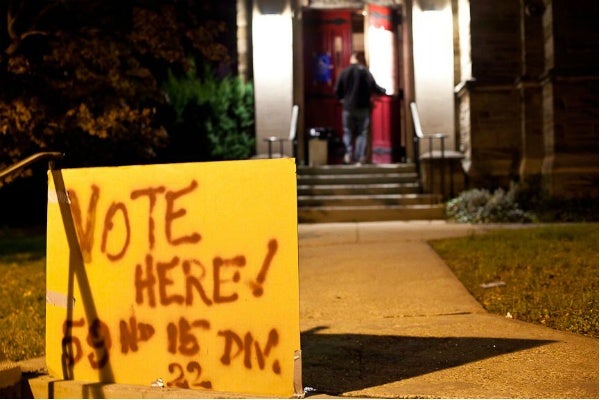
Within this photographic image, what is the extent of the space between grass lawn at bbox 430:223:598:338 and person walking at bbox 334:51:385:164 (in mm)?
4804

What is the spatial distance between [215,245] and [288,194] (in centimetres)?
51

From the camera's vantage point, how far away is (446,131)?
46.3 ft

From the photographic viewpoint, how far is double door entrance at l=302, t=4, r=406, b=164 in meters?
14.9

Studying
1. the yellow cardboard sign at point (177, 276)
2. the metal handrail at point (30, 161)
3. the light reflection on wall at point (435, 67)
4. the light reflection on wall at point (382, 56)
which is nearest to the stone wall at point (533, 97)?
the light reflection on wall at point (435, 67)

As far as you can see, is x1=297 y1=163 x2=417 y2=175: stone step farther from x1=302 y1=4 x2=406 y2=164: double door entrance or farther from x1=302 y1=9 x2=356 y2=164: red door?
x1=302 y1=9 x2=356 y2=164: red door

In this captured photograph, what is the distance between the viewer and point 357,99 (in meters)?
13.2

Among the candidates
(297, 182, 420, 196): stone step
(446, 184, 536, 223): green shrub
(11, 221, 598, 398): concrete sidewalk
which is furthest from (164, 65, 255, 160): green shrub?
(11, 221, 598, 398): concrete sidewalk

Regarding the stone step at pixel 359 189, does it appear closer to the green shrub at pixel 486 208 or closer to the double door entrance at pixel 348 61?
the green shrub at pixel 486 208

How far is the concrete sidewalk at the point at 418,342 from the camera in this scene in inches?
143

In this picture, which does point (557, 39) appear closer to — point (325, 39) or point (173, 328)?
point (325, 39)

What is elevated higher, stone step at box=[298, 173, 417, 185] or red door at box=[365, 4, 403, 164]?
red door at box=[365, 4, 403, 164]

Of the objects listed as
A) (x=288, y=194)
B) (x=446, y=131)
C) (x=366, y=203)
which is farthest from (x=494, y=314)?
(x=446, y=131)

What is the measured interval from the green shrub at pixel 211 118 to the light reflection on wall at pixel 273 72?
0.94 ft

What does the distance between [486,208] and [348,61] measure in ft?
18.2
